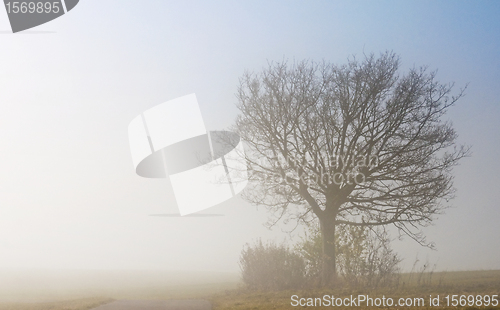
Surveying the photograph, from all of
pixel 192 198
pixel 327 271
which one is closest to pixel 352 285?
pixel 327 271

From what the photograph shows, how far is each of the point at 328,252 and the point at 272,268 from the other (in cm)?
241

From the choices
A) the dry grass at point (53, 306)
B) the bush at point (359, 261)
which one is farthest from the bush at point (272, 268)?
the dry grass at point (53, 306)

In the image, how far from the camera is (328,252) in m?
16.6

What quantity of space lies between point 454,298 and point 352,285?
12.0ft

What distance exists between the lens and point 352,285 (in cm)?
1373

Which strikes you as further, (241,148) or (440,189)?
(241,148)

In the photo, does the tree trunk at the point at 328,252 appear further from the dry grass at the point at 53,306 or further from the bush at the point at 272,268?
the dry grass at the point at 53,306

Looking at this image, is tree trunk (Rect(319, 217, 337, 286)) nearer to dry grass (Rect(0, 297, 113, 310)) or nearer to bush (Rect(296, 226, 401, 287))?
bush (Rect(296, 226, 401, 287))

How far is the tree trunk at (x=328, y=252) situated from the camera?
1541 cm

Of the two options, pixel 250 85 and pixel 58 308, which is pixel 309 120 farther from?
pixel 58 308

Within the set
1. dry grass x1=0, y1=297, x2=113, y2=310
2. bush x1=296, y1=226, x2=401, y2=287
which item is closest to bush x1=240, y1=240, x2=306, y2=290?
bush x1=296, y1=226, x2=401, y2=287

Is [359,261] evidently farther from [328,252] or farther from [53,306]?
[53,306]

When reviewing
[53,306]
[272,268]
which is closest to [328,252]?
[272,268]

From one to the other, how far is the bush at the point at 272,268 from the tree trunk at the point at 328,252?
93 centimetres
